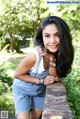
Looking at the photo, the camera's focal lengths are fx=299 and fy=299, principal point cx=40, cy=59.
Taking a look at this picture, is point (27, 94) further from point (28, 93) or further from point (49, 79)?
point (49, 79)

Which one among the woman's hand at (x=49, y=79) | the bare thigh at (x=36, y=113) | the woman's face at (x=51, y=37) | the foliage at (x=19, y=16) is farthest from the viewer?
the foliage at (x=19, y=16)

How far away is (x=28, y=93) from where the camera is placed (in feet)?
7.82

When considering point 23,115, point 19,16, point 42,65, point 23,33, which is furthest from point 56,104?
point 23,33

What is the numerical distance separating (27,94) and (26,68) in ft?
0.82

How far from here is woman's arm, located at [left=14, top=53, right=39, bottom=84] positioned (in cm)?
222

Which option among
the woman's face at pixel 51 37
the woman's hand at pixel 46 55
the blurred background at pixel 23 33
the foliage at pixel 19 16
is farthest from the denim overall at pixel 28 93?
the foliage at pixel 19 16

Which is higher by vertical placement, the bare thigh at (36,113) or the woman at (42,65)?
the woman at (42,65)

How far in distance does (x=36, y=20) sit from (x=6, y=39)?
5.24 m

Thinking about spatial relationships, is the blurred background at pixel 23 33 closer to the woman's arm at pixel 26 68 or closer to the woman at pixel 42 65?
the woman at pixel 42 65

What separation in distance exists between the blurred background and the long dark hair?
1.66 m

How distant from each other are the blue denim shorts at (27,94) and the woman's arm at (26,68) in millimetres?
69

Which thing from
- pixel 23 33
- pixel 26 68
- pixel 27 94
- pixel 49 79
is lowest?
pixel 23 33

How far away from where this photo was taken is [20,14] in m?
12.6

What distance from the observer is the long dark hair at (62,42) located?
7.21 ft
